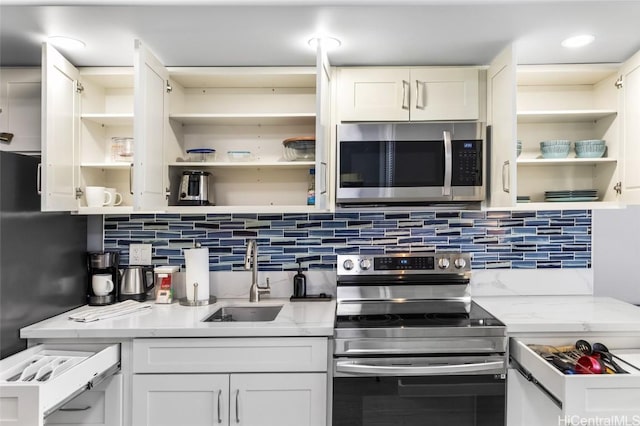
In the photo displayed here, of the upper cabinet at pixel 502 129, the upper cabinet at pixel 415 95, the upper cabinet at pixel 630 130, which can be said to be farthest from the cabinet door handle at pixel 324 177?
the upper cabinet at pixel 630 130

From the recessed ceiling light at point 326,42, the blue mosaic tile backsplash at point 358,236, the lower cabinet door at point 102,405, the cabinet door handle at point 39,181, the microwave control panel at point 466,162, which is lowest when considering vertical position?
the lower cabinet door at point 102,405

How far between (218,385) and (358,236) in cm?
108

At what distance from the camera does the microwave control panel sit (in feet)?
7.14

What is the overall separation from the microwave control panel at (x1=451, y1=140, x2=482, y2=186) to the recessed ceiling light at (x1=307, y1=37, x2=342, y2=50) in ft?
2.43

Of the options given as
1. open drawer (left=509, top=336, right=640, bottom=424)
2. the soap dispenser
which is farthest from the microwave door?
open drawer (left=509, top=336, right=640, bottom=424)

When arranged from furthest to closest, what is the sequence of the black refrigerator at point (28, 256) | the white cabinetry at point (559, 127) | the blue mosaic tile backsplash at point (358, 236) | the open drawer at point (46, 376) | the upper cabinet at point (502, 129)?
1. the blue mosaic tile backsplash at point (358, 236)
2. the white cabinetry at point (559, 127)
3. the upper cabinet at point (502, 129)
4. the black refrigerator at point (28, 256)
5. the open drawer at point (46, 376)

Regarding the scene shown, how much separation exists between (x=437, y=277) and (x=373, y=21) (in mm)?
1343

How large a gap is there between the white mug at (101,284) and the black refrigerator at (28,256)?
0.29 ft

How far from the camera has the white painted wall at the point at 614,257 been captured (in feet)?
8.08

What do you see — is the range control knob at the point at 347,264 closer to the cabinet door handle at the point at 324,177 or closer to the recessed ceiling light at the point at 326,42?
the cabinet door handle at the point at 324,177

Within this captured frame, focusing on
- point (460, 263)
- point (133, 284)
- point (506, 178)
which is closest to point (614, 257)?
point (460, 263)

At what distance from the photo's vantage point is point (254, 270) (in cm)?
234

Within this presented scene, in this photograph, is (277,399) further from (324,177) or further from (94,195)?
(94,195)

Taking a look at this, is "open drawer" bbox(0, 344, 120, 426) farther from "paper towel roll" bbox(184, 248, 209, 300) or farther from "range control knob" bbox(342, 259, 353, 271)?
"range control knob" bbox(342, 259, 353, 271)
